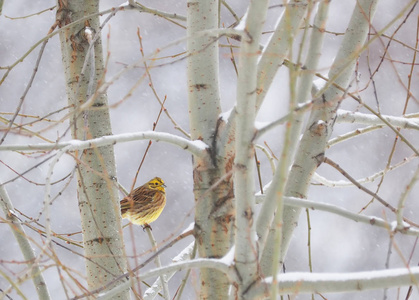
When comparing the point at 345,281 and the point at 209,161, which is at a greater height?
the point at 209,161

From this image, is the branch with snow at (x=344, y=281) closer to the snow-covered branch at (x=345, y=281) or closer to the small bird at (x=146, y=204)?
the snow-covered branch at (x=345, y=281)

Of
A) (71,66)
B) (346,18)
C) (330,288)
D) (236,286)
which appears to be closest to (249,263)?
(236,286)

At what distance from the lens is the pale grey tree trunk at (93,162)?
257 centimetres

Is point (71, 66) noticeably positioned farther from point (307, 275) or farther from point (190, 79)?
point (307, 275)

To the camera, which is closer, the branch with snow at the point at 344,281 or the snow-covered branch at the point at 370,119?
the branch with snow at the point at 344,281

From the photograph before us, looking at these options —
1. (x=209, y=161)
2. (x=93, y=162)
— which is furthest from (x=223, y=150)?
(x=93, y=162)

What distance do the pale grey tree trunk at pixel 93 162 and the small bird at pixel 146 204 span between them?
5.88 feet

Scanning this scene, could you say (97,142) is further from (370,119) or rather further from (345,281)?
(370,119)

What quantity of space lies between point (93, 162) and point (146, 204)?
2.08 metres

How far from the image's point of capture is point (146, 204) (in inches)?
183

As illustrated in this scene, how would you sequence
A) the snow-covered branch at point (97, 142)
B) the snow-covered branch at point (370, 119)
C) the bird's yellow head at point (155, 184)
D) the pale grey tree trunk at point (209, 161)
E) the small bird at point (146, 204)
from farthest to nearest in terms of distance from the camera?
1. the bird's yellow head at point (155, 184)
2. the small bird at point (146, 204)
3. the snow-covered branch at point (370, 119)
4. the pale grey tree trunk at point (209, 161)
5. the snow-covered branch at point (97, 142)

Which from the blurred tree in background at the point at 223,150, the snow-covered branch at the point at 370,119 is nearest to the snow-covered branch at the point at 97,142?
the blurred tree in background at the point at 223,150

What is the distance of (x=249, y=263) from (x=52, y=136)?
5.31 m

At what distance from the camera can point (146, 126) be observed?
23.0 feet
